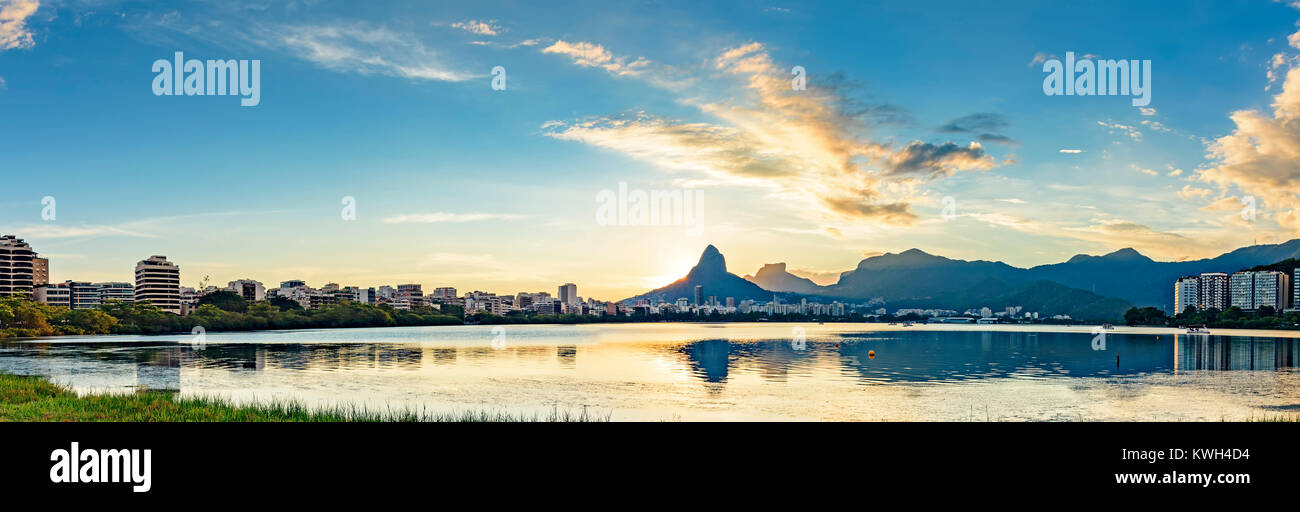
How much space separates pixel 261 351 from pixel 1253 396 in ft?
283

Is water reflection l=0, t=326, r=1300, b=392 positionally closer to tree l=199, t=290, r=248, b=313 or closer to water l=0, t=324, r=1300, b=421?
water l=0, t=324, r=1300, b=421

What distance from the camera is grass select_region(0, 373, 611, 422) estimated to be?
2777 centimetres

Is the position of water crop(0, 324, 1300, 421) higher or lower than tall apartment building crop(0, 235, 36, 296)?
lower

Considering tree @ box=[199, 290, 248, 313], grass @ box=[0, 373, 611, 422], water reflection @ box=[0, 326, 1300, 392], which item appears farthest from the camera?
tree @ box=[199, 290, 248, 313]

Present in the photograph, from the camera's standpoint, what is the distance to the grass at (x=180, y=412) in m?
27.8

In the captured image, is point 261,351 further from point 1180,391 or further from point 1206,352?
point 1206,352

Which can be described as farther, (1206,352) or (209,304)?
(209,304)

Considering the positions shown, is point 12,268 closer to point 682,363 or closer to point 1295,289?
point 682,363

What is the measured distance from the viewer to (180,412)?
29781 millimetres

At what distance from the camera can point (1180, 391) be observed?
4441cm

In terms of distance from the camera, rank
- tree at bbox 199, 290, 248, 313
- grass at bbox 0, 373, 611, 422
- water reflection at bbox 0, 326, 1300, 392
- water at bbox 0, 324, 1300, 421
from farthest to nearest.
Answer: tree at bbox 199, 290, 248, 313, water reflection at bbox 0, 326, 1300, 392, water at bbox 0, 324, 1300, 421, grass at bbox 0, 373, 611, 422

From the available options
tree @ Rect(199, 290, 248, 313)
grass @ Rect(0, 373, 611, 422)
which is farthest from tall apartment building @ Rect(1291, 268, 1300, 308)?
tree @ Rect(199, 290, 248, 313)

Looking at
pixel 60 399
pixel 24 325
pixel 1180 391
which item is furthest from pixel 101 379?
pixel 24 325
